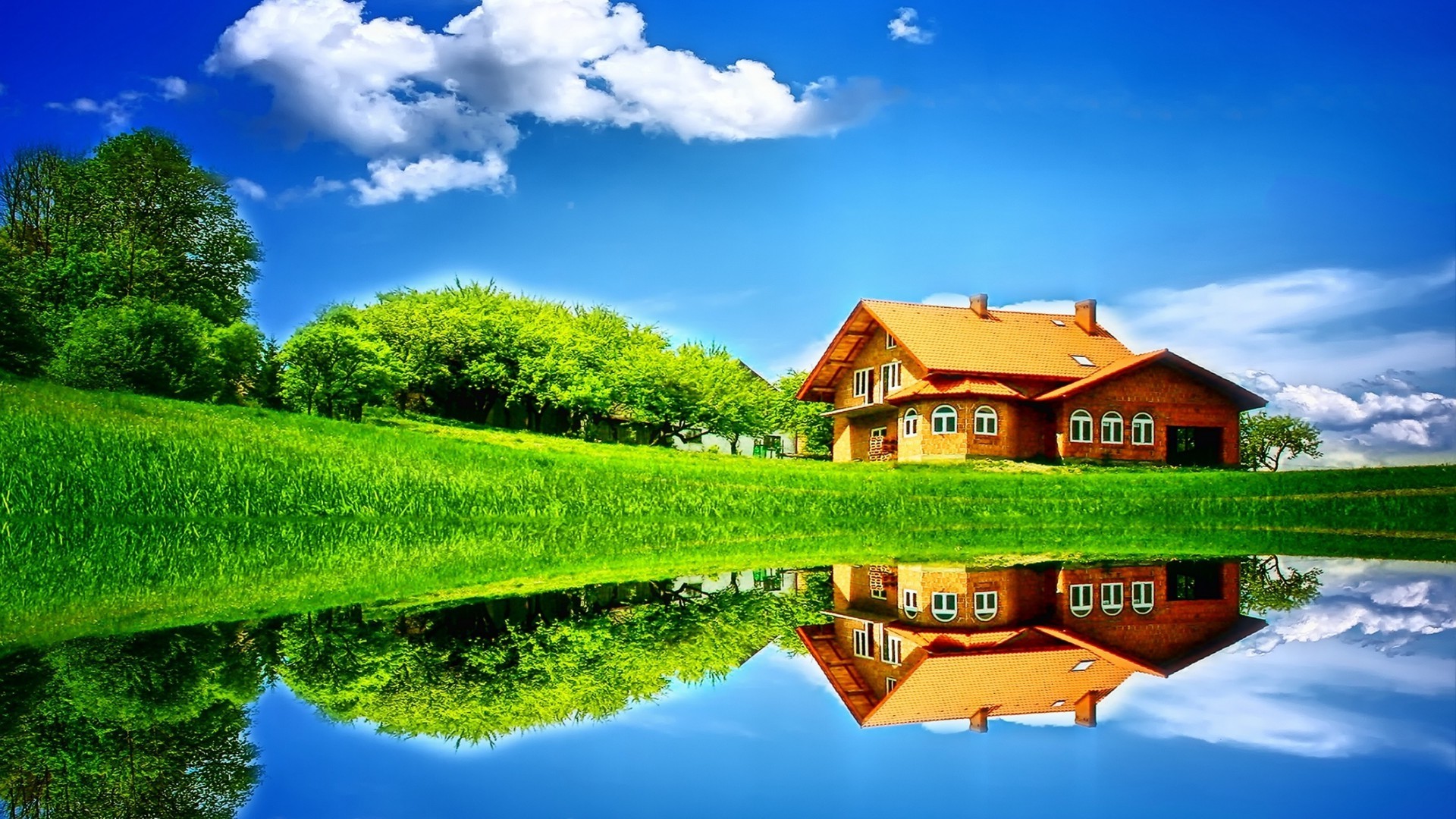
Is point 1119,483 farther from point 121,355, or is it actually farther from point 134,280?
point 134,280

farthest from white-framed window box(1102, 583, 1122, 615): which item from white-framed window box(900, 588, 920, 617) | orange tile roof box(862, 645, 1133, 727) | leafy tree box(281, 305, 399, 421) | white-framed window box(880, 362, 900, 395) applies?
leafy tree box(281, 305, 399, 421)

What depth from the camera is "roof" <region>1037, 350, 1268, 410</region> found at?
35.4 metres

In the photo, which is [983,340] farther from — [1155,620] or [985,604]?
[1155,620]

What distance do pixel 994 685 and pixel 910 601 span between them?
8.98 feet

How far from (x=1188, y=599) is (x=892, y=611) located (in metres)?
2.29

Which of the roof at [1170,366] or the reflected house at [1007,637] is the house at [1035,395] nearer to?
the roof at [1170,366]

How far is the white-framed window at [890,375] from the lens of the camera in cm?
3947

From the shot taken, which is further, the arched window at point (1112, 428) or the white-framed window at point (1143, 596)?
the arched window at point (1112, 428)

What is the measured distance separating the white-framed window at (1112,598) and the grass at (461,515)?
2659mm

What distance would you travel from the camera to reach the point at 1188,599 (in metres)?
7.16

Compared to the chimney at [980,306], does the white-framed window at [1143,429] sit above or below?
below

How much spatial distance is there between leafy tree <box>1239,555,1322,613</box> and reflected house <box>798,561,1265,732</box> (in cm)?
15

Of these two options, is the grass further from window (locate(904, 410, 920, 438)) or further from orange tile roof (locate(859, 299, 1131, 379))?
orange tile roof (locate(859, 299, 1131, 379))

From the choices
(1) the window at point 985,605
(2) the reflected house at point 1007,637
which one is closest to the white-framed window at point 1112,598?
(2) the reflected house at point 1007,637
